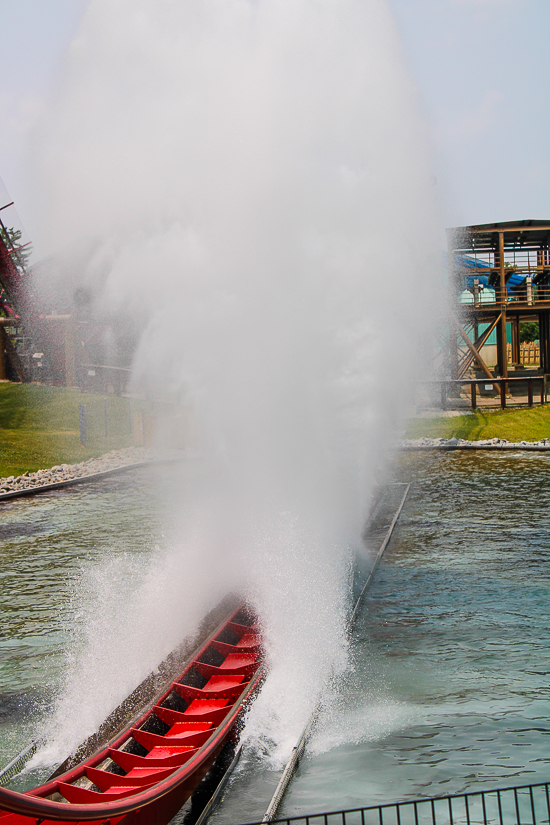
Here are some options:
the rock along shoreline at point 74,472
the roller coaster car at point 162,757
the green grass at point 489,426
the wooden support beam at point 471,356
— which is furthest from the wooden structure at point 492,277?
the roller coaster car at point 162,757

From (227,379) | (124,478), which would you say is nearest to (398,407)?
(227,379)

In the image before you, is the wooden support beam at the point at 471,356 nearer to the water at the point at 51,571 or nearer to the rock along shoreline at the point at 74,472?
the rock along shoreline at the point at 74,472

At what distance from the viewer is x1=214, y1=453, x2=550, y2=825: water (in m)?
6.68

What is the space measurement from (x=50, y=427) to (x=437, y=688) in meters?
28.7

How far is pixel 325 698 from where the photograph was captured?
843cm

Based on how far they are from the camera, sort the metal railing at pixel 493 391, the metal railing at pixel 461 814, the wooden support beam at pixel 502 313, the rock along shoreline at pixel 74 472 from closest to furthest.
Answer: the metal railing at pixel 461 814, the rock along shoreline at pixel 74 472, the metal railing at pixel 493 391, the wooden support beam at pixel 502 313

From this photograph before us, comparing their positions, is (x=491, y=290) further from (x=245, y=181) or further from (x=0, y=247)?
(x=245, y=181)

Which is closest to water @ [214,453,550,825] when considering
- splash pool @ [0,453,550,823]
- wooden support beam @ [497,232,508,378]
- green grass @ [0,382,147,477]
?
splash pool @ [0,453,550,823]

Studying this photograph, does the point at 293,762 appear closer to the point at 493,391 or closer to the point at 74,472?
the point at 74,472

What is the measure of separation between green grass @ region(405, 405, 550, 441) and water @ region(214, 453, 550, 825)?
1765 cm

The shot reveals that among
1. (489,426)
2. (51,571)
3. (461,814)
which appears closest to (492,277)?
(489,426)

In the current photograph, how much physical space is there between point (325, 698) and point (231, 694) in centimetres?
118

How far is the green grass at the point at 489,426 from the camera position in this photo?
3266 cm

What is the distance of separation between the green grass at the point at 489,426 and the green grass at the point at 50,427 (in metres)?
14.9
